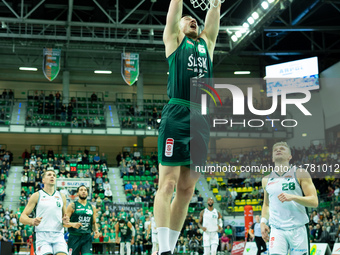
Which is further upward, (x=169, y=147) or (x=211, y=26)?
(x=211, y=26)

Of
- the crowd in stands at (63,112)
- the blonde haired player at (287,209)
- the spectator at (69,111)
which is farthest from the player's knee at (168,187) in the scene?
the spectator at (69,111)

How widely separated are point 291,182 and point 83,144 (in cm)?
3223

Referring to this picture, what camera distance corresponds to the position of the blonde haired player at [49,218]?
8398 mm

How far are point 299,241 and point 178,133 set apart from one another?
8.53 ft

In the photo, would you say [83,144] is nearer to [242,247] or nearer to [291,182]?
[242,247]

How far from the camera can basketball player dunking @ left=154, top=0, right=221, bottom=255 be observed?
4.48m

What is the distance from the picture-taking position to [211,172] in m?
32.2

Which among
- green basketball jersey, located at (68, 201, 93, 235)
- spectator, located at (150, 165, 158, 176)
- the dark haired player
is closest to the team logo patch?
the dark haired player

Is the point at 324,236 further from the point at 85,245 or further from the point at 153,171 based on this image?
the point at 153,171

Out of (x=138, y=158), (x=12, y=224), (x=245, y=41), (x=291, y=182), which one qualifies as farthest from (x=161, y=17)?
(x=291, y=182)

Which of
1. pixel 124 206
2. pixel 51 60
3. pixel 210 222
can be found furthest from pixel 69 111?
pixel 210 222

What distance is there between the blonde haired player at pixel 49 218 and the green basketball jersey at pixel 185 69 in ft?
15.2

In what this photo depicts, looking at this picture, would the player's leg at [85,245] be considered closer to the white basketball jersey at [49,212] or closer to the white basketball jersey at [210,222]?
the white basketball jersey at [49,212]

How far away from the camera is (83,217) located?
10.3 meters
